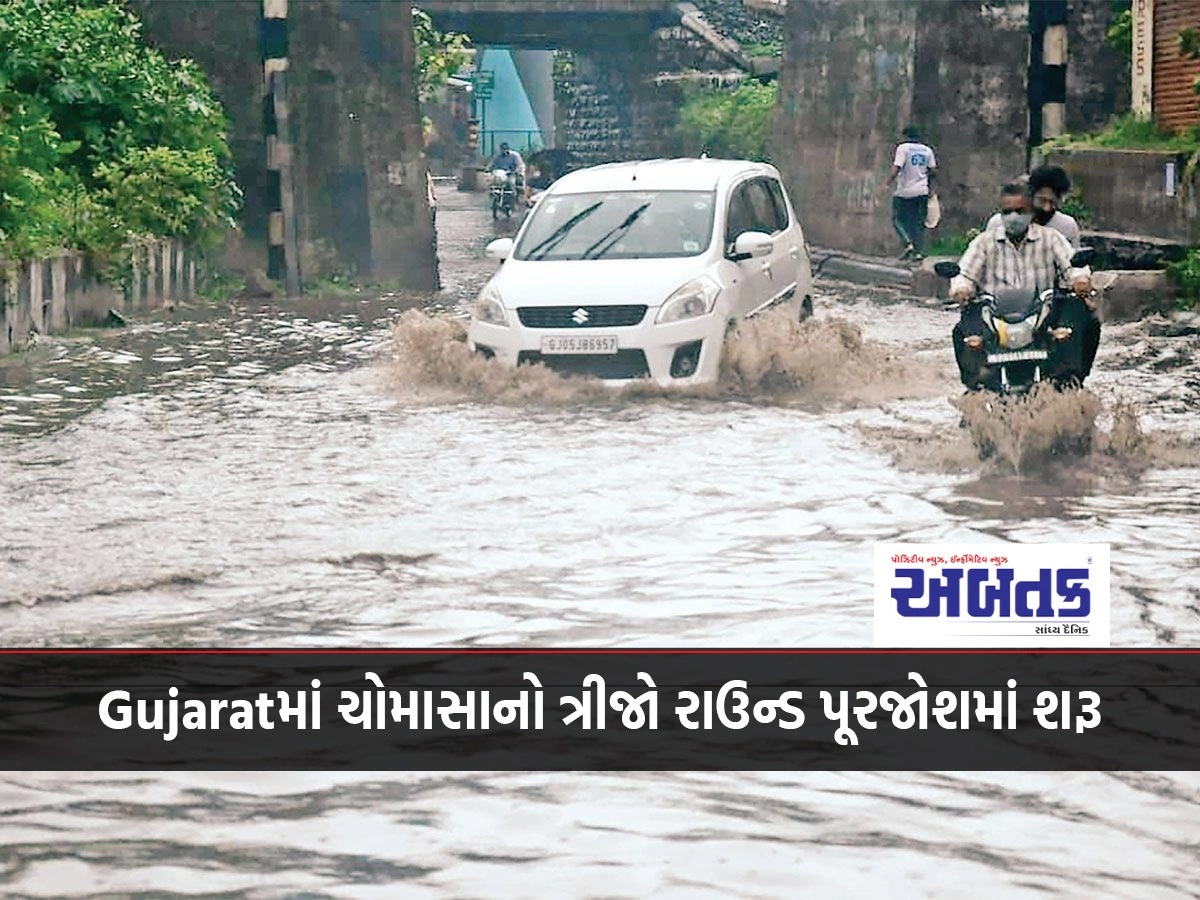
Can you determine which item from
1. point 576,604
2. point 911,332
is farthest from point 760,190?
point 576,604

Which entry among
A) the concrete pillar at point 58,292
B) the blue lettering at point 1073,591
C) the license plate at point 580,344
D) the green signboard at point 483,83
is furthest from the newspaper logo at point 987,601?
the green signboard at point 483,83

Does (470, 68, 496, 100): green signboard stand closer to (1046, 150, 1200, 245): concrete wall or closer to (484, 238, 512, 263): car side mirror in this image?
(1046, 150, 1200, 245): concrete wall

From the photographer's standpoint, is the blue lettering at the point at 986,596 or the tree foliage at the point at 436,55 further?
the tree foliage at the point at 436,55

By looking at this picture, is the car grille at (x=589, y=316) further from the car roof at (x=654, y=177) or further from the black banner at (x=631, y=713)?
the black banner at (x=631, y=713)

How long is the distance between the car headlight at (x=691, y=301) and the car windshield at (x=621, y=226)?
64 centimetres

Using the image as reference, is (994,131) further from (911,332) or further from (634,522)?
(634,522)

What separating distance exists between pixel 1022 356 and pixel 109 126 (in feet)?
47.9

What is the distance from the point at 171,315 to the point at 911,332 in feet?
24.1

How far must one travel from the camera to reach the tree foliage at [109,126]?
23250 mm

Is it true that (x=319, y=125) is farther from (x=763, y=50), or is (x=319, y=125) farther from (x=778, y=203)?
(x=763, y=50)

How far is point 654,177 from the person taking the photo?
1788 centimetres

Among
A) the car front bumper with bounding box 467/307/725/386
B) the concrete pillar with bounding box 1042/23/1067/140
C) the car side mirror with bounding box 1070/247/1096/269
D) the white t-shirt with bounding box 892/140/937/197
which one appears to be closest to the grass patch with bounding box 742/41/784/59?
the white t-shirt with bounding box 892/140/937/197

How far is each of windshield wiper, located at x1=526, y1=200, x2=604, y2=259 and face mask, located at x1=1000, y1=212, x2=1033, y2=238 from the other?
181 inches

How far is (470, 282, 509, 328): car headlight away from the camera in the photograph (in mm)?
16125
